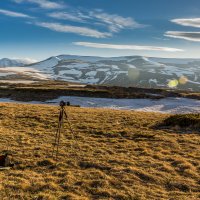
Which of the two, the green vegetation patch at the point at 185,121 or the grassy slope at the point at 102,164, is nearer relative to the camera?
the grassy slope at the point at 102,164

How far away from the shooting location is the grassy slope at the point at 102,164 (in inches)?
510

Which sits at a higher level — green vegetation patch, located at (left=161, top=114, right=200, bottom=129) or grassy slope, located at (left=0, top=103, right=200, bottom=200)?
green vegetation patch, located at (left=161, top=114, right=200, bottom=129)

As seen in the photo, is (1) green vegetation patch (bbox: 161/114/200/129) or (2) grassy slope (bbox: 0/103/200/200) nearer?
(2) grassy slope (bbox: 0/103/200/200)

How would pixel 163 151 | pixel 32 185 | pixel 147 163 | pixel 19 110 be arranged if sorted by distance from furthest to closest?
pixel 19 110 < pixel 163 151 < pixel 147 163 < pixel 32 185

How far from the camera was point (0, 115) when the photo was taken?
106 ft

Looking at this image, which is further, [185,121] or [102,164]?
[185,121]

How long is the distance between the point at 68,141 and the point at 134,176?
26.9ft

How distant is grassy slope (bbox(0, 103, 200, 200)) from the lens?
12961mm

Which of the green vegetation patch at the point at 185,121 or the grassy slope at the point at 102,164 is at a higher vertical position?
the green vegetation patch at the point at 185,121

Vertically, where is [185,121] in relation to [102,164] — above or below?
above

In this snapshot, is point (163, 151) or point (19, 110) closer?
point (163, 151)

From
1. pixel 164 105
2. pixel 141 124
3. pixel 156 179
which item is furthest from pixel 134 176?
pixel 164 105

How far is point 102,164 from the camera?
16516 millimetres

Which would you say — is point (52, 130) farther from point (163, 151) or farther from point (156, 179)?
point (156, 179)
